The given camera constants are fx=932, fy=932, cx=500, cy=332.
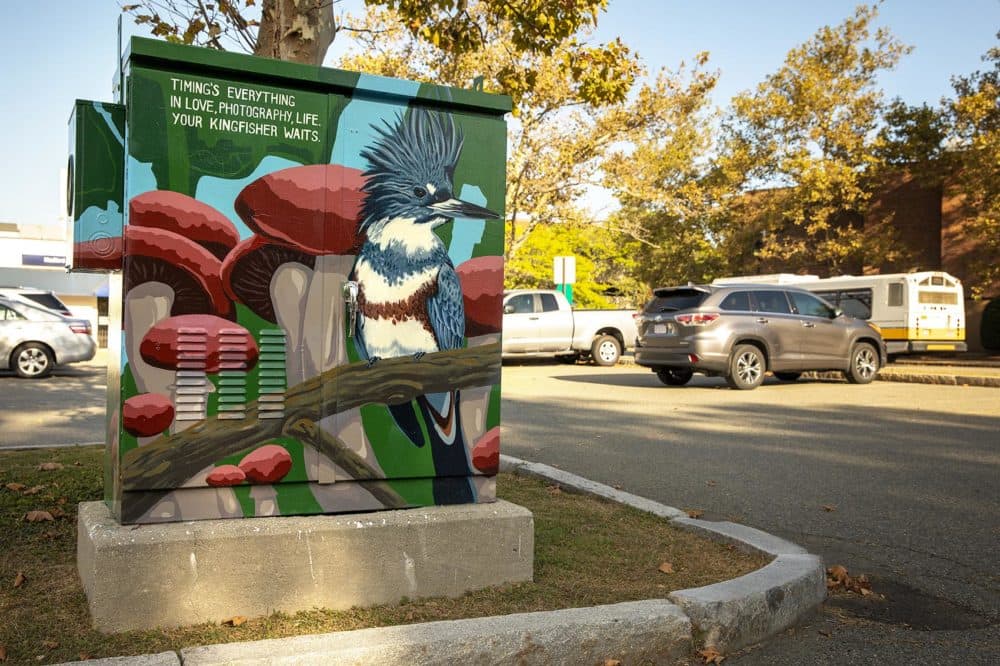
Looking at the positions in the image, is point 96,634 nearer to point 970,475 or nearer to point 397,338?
point 397,338

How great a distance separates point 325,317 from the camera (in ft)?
13.0

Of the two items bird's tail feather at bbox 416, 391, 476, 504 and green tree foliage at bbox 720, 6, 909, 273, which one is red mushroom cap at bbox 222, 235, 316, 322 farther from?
green tree foliage at bbox 720, 6, 909, 273

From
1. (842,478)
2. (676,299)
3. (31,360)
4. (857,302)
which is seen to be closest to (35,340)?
(31,360)

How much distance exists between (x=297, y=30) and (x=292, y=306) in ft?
9.52

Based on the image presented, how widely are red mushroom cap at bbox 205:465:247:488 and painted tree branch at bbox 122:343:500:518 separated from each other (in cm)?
5

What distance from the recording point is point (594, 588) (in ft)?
13.8

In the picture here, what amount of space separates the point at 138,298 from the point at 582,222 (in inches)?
1086

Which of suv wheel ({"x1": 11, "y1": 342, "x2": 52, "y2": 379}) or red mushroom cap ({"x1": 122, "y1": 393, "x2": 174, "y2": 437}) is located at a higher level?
red mushroom cap ({"x1": 122, "y1": 393, "x2": 174, "y2": 437})

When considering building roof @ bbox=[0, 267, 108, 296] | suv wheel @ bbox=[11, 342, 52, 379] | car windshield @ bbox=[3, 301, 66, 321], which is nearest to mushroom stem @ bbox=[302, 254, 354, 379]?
suv wheel @ bbox=[11, 342, 52, 379]

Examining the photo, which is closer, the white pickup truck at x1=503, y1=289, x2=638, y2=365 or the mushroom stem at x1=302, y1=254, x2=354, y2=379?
the mushroom stem at x1=302, y1=254, x2=354, y2=379

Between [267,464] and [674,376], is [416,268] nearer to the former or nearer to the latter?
[267,464]

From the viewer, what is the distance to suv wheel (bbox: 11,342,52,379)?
18.1 metres

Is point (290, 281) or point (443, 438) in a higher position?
point (290, 281)

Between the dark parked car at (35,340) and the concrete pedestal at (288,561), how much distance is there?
1580 cm
